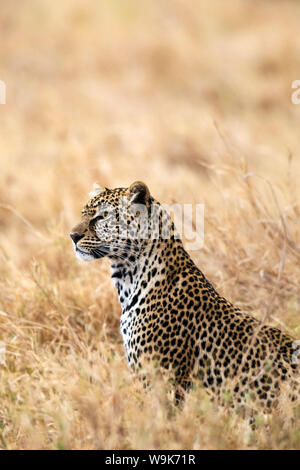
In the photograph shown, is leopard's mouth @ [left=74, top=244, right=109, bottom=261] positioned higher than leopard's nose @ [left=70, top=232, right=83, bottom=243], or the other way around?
leopard's nose @ [left=70, top=232, right=83, bottom=243]

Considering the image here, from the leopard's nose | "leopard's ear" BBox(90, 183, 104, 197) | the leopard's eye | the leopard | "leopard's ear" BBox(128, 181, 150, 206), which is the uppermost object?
"leopard's ear" BBox(90, 183, 104, 197)

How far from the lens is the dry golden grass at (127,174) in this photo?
346 cm

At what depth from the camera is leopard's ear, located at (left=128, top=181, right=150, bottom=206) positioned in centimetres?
368

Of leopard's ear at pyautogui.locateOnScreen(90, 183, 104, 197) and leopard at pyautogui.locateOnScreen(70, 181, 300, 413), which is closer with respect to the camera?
leopard at pyautogui.locateOnScreen(70, 181, 300, 413)

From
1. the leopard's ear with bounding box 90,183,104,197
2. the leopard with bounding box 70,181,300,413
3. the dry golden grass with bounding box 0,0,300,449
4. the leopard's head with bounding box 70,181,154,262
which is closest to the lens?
A: the dry golden grass with bounding box 0,0,300,449

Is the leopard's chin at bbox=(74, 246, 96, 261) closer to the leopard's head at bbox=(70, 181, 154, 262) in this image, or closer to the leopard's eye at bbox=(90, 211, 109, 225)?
the leopard's head at bbox=(70, 181, 154, 262)

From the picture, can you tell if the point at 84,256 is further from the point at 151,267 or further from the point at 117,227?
the point at 151,267

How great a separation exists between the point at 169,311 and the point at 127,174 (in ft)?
16.6

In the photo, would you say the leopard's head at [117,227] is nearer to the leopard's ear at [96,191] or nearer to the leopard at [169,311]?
the leopard at [169,311]

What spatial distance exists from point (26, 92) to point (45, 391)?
350 inches

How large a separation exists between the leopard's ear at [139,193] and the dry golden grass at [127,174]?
707 millimetres

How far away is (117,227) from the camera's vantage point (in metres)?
3.77

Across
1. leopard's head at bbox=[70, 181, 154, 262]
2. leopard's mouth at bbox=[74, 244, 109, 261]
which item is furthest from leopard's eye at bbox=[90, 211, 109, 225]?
leopard's mouth at bbox=[74, 244, 109, 261]
